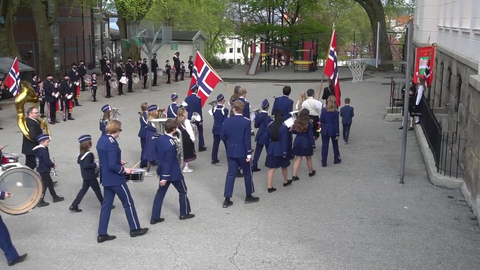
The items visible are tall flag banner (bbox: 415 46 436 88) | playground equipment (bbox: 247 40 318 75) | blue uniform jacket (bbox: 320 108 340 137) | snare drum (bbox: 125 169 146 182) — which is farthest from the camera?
playground equipment (bbox: 247 40 318 75)

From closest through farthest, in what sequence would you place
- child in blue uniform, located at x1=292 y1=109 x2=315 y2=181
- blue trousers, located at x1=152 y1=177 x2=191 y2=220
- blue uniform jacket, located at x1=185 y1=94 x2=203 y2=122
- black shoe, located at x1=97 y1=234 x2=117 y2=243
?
black shoe, located at x1=97 y1=234 x2=117 y2=243 → blue trousers, located at x1=152 y1=177 x2=191 y2=220 → child in blue uniform, located at x1=292 y1=109 x2=315 y2=181 → blue uniform jacket, located at x1=185 y1=94 x2=203 y2=122

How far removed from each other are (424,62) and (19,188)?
11.9 meters

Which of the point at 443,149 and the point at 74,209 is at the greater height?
the point at 443,149

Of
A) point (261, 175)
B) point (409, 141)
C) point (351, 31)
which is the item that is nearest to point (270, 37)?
point (351, 31)

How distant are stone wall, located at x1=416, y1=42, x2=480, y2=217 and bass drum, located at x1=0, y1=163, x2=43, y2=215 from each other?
6.76 metres

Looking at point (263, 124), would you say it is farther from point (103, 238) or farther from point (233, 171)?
point (103, 238)

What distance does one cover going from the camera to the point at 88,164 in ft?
29.4

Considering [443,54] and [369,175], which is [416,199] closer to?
[369,175]

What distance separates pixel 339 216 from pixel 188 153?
152 inches

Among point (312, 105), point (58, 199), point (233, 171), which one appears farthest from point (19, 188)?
point (312, 105)

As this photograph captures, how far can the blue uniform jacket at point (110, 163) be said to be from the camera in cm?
789

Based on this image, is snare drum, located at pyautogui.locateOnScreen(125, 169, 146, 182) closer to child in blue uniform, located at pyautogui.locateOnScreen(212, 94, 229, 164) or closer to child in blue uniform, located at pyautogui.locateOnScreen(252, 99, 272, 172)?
child in blue uniform, located at pyautogui.locateOnScreen(252, 99, 272, 172)

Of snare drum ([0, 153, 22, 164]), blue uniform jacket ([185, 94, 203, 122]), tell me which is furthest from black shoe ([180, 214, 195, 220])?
blue uniform jacket ([185, 94, 203, 122])

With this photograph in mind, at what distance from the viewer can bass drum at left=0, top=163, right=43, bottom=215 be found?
748cm
